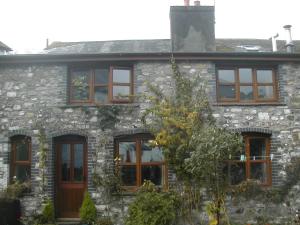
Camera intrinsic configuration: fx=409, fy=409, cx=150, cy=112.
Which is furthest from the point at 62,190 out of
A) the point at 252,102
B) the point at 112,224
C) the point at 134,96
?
the point at 252,102

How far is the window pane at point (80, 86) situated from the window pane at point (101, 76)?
302 millimetres

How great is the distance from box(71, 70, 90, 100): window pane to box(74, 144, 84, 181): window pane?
164cm

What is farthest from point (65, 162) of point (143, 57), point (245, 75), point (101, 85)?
point (245, 75)

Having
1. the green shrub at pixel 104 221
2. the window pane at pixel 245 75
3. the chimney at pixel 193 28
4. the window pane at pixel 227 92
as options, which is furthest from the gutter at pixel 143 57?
the green shrub at pixel 104 221

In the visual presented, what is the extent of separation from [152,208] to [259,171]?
13.2ft

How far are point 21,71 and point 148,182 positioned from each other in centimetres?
565

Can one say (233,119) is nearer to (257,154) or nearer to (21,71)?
(257,154)

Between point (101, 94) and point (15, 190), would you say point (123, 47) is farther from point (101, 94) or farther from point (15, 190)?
point (15, 190)

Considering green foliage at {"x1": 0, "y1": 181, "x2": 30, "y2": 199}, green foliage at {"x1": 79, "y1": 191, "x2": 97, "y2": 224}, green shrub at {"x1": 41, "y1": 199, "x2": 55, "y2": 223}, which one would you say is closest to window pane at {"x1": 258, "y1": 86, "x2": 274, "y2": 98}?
green foliage at {"x1": 79, "y1": 191, "x2": 97, "y2": 224}

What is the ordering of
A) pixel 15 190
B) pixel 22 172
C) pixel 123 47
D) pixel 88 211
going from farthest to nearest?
1. pixel 123 47
2. pixel 22 172
3. pixel 15 190
4. pixel 88 211

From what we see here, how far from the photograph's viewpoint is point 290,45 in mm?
15727

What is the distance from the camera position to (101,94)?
13719 millimetres

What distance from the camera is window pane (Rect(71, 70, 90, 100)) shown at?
1372cm

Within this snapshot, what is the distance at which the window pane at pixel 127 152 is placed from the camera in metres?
13.4
